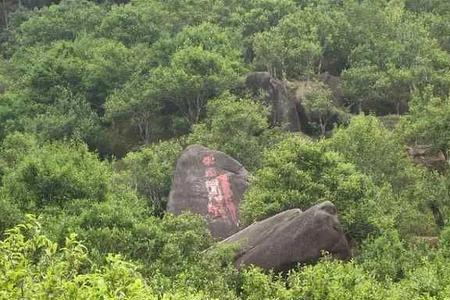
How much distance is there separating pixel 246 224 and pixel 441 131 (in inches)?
626

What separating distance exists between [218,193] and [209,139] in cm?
681

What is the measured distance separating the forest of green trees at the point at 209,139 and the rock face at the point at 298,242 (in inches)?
44.4

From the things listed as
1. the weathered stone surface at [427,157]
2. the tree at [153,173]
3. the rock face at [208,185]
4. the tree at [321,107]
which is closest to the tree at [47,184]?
the rock face at [208,185]

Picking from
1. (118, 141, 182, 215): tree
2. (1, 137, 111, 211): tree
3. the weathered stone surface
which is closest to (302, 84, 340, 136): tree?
the weathered stone surface

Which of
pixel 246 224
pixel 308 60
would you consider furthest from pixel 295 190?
pixel 308 60

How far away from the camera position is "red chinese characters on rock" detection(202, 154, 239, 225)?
155 ft

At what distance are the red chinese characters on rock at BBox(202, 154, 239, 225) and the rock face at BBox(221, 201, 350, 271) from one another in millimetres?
11466

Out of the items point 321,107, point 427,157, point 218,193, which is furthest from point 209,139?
point 427,157

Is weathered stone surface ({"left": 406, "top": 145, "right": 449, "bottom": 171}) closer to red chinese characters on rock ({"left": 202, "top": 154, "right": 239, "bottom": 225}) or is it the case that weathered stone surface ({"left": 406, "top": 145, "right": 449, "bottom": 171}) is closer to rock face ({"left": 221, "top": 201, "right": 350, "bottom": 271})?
red chinese characters on rock ({"left": 202, "top": 154, "right": 239, "bottom": 225})

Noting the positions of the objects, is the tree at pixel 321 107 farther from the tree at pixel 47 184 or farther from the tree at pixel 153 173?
the tree at pixel 47 184

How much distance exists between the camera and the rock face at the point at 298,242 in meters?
34.7

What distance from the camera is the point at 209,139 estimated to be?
53938mm

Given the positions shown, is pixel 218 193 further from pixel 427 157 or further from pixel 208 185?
pixel 427 157

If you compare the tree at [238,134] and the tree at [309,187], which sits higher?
the tree at [309,187]
